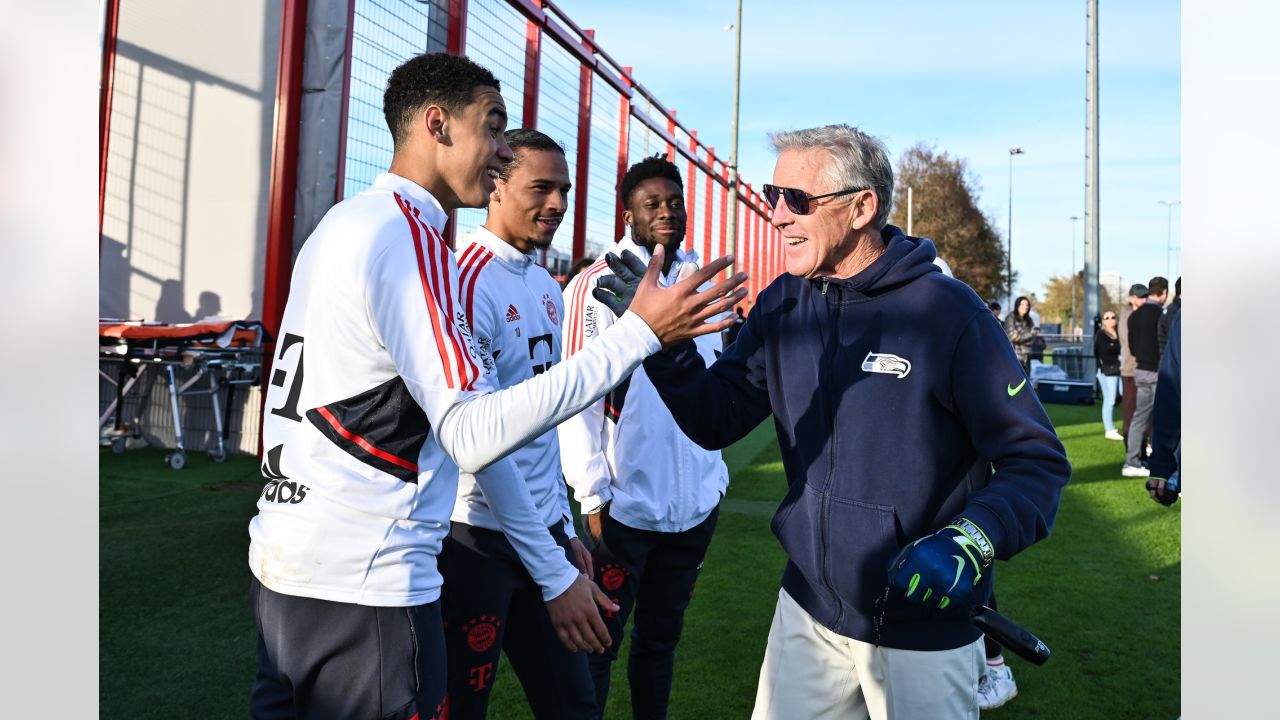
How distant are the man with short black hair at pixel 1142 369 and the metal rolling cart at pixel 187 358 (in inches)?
372

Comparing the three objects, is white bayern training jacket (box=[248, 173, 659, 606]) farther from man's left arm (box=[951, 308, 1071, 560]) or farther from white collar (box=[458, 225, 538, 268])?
white collar (box=[458, 225, 538, 268])

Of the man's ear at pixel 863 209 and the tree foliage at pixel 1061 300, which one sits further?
the tree foliage at pixel 1061 300

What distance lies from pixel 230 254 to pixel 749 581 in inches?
248

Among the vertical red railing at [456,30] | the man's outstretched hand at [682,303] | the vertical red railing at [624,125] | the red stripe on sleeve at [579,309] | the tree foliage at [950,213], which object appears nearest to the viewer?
the man's outstretched hand at [682,303]

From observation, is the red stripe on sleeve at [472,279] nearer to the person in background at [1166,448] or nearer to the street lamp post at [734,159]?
the person in background at [1166,448]

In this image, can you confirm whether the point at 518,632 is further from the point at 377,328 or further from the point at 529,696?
the point at 377,328

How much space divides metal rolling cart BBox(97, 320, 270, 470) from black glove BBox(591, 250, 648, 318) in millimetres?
7238

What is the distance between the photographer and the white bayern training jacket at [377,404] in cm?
192

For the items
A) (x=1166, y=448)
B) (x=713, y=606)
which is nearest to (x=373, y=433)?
(x=1166, y=448)

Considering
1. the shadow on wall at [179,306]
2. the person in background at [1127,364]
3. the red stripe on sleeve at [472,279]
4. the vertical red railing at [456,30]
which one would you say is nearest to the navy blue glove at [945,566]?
the red stripe on sleeve at [472,279]

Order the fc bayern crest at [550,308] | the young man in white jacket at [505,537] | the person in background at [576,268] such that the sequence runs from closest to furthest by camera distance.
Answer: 1. the young man in white jacket at [505,537]
2. the fc bayern crest at [550,308]
3. the person in background at [576,268]

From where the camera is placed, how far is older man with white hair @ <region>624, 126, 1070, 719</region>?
91.7 inches

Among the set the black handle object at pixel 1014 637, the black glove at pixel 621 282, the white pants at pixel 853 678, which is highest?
the black glove at pixel 621 282

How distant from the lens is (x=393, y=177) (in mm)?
2283
